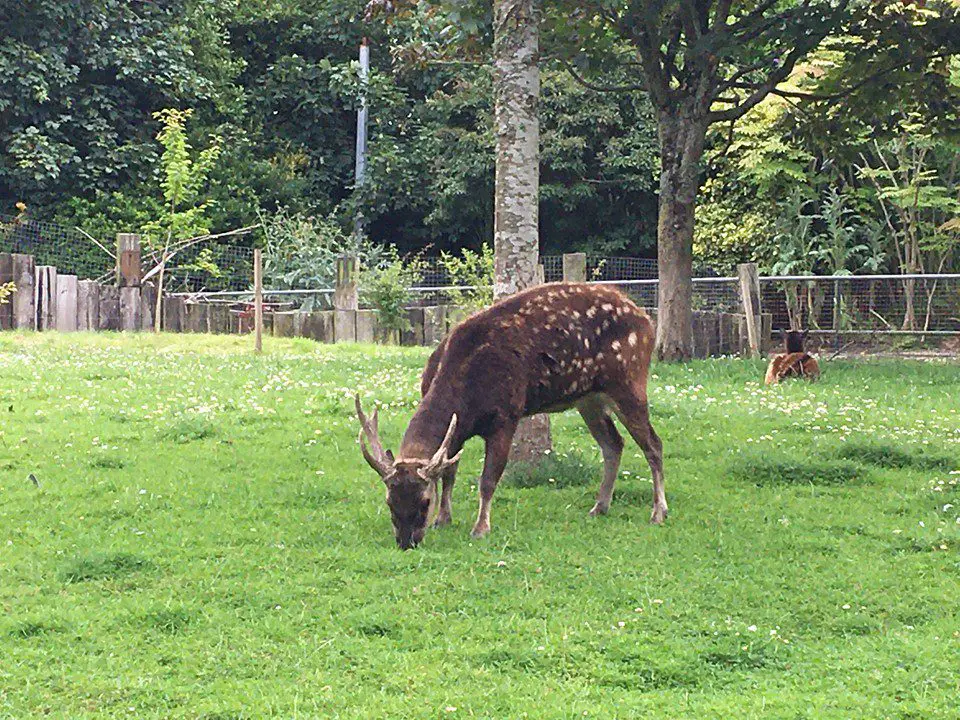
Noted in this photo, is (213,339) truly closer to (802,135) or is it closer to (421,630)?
(802,135)

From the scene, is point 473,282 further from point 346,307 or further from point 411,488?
point 411,488

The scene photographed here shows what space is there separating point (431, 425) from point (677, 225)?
9.63 metres

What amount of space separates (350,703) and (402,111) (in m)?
28.3

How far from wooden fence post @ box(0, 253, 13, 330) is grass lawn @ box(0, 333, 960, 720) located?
9.95 m

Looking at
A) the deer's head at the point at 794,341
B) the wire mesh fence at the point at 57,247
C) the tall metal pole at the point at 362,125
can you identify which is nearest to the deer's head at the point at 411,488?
the deer's head at the point at 794,341

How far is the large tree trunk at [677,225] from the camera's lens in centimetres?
1595

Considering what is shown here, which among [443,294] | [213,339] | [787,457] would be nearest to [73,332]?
[213,339]

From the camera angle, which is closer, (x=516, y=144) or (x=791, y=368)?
(x=516, y=144)

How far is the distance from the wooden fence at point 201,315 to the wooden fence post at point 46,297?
0.05 ft

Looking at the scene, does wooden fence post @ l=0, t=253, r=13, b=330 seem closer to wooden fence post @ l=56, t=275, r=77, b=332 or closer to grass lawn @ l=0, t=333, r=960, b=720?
wooden fence post @ l=56, t=275, r=77, b=332

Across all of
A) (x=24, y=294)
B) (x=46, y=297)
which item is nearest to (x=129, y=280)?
(x=46, y=297)

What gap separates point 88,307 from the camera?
21.6m

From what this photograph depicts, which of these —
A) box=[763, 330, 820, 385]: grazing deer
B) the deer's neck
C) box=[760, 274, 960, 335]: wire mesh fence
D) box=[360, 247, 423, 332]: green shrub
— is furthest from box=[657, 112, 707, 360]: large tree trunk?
the deer's neck

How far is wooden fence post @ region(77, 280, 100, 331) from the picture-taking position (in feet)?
70.7
